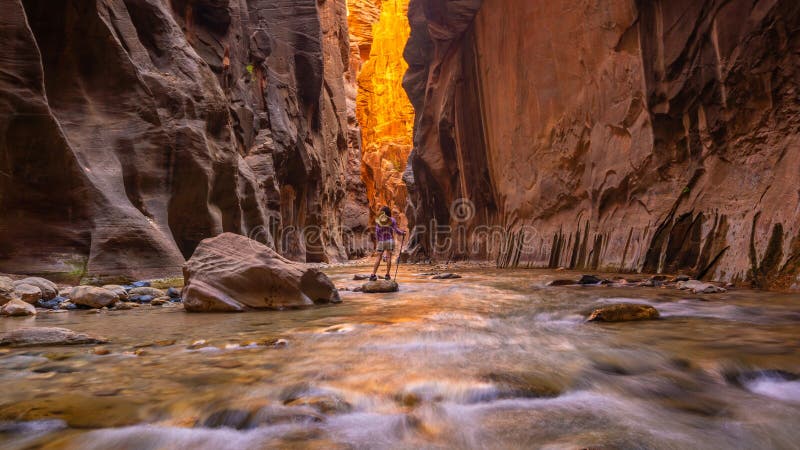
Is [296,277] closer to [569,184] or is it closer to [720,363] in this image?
[720,363]

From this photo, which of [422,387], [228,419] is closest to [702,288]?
[422,387]

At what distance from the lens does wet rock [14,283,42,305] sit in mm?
5398

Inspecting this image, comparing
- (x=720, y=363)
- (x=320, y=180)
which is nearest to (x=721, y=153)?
(x=720, y=363)

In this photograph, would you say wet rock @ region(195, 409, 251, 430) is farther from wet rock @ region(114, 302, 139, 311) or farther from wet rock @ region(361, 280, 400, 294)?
wet rock @ region(361, 280, 400, 294)

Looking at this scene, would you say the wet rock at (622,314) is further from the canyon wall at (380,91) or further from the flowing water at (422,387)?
the canyon wall at (380,91)

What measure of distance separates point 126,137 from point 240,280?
7.18 metres

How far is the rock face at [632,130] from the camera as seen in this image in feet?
19.2

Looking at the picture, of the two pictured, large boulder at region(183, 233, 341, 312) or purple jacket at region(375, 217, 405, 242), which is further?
purple jacket at region(375, 217, 405, 242)

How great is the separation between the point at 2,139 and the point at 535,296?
8.55 m

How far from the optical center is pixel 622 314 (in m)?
3.92

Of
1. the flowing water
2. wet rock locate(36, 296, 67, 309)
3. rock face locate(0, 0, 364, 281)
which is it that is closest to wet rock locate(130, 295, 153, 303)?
wet rock locate(36, 296, 67, 309)

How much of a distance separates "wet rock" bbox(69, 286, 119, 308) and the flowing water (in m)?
1.96

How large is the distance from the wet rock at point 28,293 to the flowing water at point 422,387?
252cm

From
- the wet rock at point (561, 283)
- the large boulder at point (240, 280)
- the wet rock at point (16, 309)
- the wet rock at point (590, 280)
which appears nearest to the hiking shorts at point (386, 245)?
the wet rock at point (561, 283)
